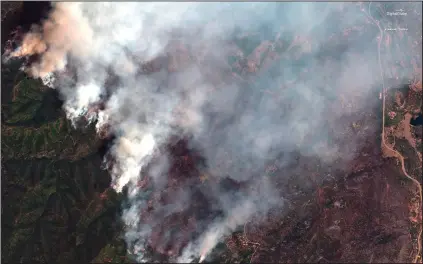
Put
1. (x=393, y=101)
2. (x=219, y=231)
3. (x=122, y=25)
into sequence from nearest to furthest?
(x=122, y=25) → (x=219, y=231) → (x=393, y=101)

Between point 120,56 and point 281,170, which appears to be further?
point 281,170

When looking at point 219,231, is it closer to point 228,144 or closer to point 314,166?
point 228,144

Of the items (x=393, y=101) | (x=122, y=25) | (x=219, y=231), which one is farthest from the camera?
(x=393, y=101)

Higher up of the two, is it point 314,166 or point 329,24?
point 329,24

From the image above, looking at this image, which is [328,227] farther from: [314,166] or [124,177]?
[124,177]

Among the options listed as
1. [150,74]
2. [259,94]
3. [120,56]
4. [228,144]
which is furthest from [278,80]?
[120,56]

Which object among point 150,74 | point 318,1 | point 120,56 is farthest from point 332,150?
point 120,56

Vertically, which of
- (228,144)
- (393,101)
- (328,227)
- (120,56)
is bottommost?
(328,227)
